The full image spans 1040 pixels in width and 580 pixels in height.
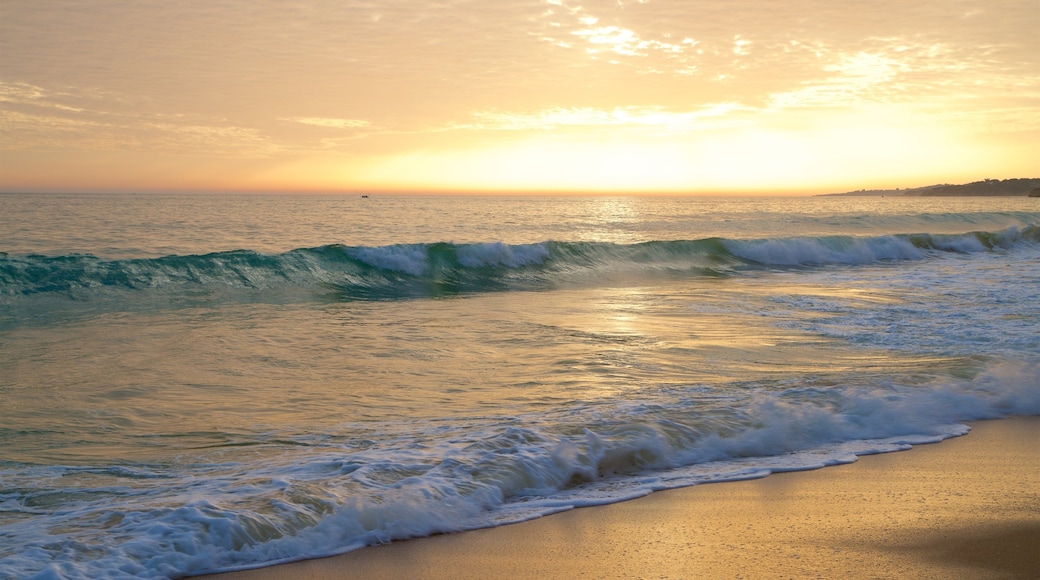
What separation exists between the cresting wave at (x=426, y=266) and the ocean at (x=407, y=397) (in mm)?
150

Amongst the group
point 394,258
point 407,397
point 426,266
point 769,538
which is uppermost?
point 394,258

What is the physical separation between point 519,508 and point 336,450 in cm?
137

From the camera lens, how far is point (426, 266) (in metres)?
18.7

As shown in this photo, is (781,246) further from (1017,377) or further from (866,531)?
(866,531)

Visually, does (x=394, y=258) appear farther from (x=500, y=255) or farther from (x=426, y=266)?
(x=500, y=255)

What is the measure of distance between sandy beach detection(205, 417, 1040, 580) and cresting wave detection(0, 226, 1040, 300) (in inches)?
437

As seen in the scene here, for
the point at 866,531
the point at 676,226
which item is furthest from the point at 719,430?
the point at 676,226

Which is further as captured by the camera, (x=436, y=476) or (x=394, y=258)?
(x=394, y=258)

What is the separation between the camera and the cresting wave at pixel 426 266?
14422mm

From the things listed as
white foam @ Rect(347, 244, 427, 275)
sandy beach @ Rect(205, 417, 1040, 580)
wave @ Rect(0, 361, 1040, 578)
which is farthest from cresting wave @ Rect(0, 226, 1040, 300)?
sandy beach @ Rect(205, 417, 1040, 580)

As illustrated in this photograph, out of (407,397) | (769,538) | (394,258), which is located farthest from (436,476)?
(394,258)

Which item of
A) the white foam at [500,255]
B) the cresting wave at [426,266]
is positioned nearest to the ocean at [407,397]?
the cresting wave at [426,266]

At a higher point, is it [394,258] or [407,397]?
[394,258]

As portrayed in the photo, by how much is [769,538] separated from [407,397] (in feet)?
11.3
